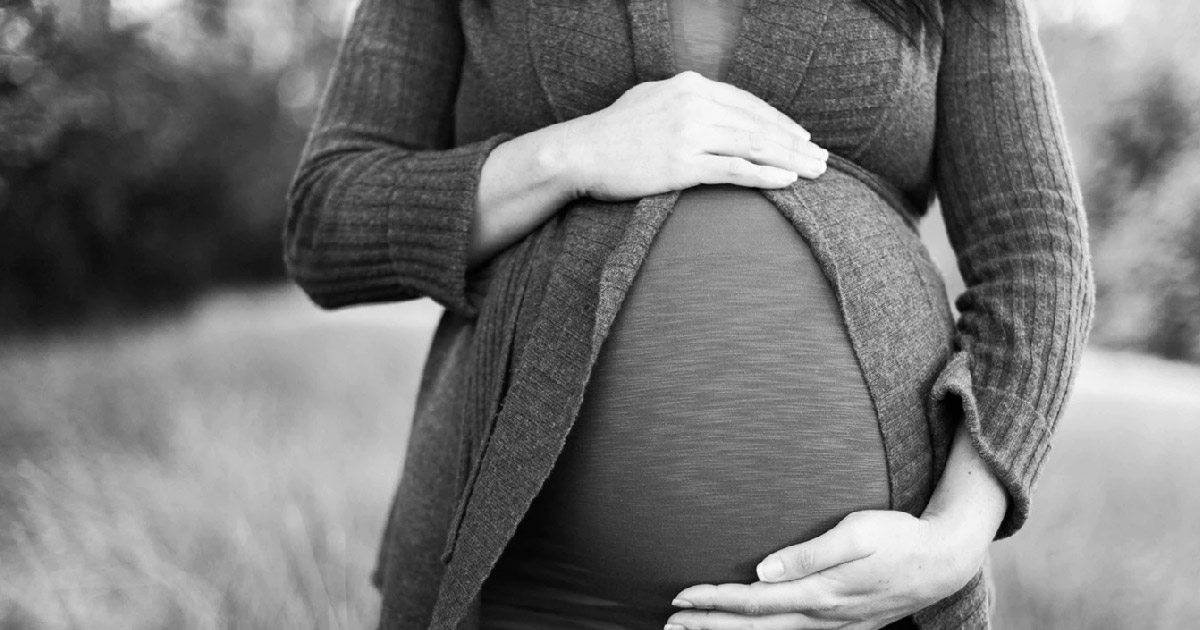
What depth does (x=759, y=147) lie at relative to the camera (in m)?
0.87

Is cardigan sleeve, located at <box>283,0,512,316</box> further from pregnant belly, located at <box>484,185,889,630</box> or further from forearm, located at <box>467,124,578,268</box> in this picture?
pregnant belly, located at <box>484,185,889,630</box>

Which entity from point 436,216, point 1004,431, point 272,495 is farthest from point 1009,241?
point 272,495

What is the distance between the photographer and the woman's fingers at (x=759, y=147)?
2.87ft

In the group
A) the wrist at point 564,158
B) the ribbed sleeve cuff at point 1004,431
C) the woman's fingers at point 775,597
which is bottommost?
the woman's fingers at point 775,597

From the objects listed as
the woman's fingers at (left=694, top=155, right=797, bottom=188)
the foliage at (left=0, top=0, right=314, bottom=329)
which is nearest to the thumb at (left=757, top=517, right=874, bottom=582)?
the woman's fingers at (left=694, top=155, right=797, bottom=188)

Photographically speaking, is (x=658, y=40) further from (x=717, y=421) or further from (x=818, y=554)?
(x=818, y=554)

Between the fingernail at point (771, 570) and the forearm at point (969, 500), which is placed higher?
the forearm at point (969, 500)

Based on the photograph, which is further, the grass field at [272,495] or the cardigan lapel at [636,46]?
the grass field at [272,495]

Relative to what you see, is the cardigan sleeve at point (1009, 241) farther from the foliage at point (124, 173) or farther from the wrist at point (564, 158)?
the foliage at point (124, 173)

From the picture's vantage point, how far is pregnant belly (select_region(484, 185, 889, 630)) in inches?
32.8

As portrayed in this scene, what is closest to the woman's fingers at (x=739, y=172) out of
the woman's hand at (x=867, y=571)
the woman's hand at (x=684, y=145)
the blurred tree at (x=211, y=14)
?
the woman's hand at (x=684, y=145)

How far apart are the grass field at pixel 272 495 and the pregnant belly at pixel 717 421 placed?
53.9 inches

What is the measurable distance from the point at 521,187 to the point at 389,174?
0.17m

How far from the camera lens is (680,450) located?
840 millimetres
